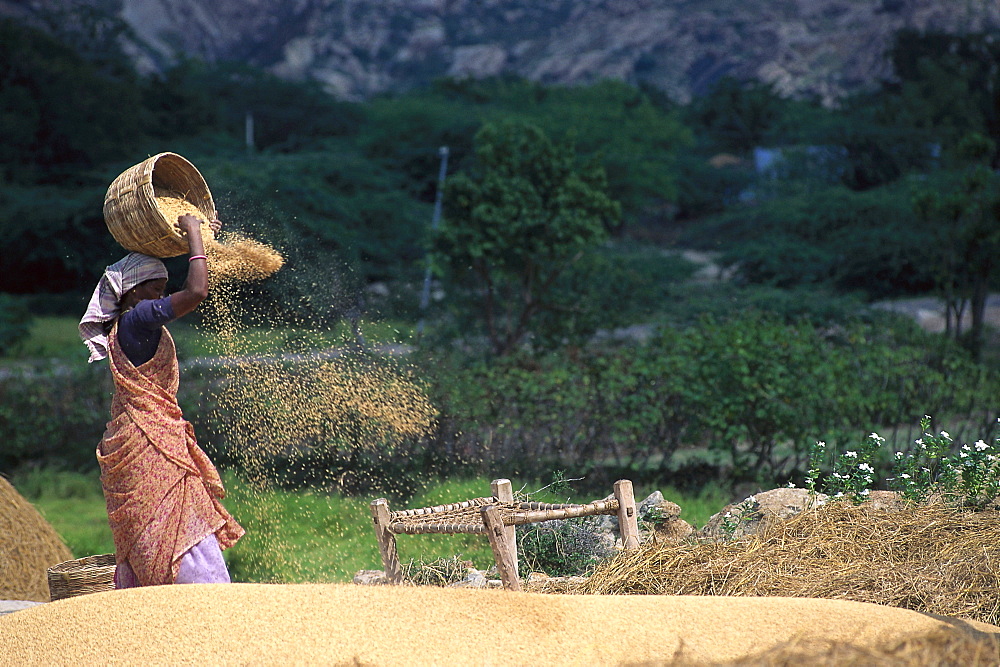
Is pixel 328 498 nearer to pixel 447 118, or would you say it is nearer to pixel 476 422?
pixel 476 422

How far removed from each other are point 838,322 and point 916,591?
799 centimetres

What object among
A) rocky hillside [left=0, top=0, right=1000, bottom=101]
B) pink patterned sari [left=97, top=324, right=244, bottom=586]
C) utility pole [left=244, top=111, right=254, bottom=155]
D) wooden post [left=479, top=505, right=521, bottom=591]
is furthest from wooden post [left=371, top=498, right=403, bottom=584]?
rocky hillside [left=0, top=0, right=1000, bottom=101]

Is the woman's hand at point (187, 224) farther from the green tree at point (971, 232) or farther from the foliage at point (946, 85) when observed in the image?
Result: the foliage at point (946, 85)

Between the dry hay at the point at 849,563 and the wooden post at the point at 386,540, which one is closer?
the dry hay at the point at 849,563

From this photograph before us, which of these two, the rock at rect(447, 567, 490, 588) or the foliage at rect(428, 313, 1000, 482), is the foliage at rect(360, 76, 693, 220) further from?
the rock at rect(447, 567, 490, 588)

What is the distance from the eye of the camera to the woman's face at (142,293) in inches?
123

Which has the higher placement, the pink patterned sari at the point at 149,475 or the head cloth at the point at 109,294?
the head cloth at the point at 109,294

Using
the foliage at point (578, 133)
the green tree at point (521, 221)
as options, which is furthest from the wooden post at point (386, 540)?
the foliage at point (578, 133)

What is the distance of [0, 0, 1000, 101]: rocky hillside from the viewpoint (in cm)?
3862

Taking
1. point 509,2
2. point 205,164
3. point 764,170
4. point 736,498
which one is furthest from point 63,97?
point 509,2

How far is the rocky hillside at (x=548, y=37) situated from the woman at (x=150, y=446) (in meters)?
35.7

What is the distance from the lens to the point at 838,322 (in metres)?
10.6

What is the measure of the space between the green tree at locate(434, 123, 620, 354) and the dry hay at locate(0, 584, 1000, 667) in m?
7.02

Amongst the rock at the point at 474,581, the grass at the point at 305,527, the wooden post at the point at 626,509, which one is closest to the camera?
the wooden post at the point at 626,509
